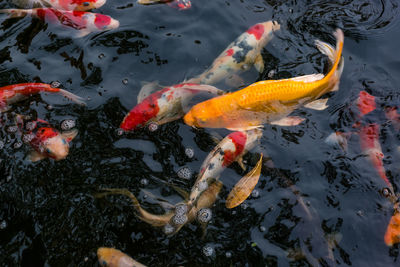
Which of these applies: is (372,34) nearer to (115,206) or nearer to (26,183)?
(115,206)

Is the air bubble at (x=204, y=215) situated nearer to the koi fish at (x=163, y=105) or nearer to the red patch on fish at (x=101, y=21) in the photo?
the koi fish at (x=163, y=105)

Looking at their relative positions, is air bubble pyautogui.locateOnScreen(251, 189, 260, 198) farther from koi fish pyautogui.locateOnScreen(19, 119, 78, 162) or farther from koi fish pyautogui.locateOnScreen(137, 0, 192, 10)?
koi fish pyautogui.locateOnScreen(137, 0, 192, 10)

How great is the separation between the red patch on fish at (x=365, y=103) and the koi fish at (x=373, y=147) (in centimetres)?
21

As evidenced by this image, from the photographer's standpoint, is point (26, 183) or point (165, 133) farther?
point (165, 133)

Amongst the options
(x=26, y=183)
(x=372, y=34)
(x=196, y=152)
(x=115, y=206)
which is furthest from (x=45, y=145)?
(x=372, y=34)

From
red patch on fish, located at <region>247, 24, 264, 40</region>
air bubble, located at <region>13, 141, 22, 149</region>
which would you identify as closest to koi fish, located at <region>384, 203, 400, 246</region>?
red patch on fish, located at <region>247, 24, 264, 40</region>

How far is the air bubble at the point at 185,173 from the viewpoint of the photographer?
3936 mm

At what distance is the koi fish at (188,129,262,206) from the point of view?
3.84 metres

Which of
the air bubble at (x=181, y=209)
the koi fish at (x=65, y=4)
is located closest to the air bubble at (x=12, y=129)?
the air bubble at (x=181, y=209)

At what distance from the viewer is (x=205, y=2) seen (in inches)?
226

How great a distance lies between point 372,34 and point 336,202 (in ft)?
10.2

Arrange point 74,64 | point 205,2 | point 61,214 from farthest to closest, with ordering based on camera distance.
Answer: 1. point 205,2
2. point 74,64
3. point 61,214

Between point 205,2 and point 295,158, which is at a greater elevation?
point 205,2

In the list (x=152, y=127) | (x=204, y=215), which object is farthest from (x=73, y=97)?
(x=204, y=215)
